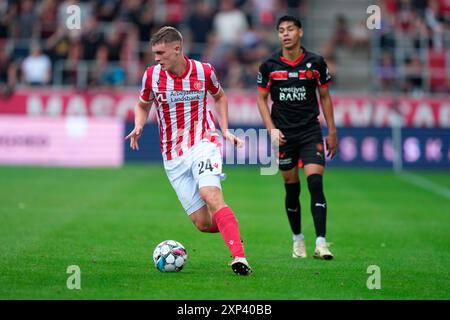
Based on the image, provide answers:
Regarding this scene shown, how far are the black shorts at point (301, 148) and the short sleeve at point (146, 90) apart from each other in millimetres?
1859

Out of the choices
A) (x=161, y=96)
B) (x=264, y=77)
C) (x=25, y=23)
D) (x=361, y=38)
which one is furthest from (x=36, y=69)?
(x=161, y=96)

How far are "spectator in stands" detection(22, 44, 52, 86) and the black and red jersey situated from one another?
17.3m

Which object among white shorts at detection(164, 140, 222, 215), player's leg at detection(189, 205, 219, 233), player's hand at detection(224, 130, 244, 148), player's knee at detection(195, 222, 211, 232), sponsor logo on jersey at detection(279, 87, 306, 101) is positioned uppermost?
sponsor logo on jersey at detection(279, 87, 306, 101)

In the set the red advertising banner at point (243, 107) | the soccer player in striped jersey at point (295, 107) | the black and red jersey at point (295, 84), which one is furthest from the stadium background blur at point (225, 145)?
the black and red jersey at point (295, 84)

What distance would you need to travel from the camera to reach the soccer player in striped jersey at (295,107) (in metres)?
10.3

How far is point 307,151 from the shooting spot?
10352mm

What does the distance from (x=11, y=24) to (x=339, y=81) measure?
427 inches

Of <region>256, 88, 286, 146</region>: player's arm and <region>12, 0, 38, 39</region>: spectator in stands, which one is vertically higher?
<region>12, 0, 38, 39</region>: spectator in stands

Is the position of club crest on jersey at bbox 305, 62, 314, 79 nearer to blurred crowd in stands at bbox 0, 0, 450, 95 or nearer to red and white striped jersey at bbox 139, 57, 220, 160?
red and white striped jersey at bbox 139, 57, 220, 160

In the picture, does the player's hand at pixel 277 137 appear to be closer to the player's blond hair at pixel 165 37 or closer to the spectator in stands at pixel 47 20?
the player's blond hair at pixel 165 37

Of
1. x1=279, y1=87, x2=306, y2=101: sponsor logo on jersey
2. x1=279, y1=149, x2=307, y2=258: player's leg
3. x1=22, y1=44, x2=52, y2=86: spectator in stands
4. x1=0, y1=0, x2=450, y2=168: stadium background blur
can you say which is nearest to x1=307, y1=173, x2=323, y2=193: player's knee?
x1=279, y1=149, x2=307, y2=258: player's leg

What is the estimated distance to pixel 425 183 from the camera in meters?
21.3

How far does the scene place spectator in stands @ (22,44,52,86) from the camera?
26703 millimetres
